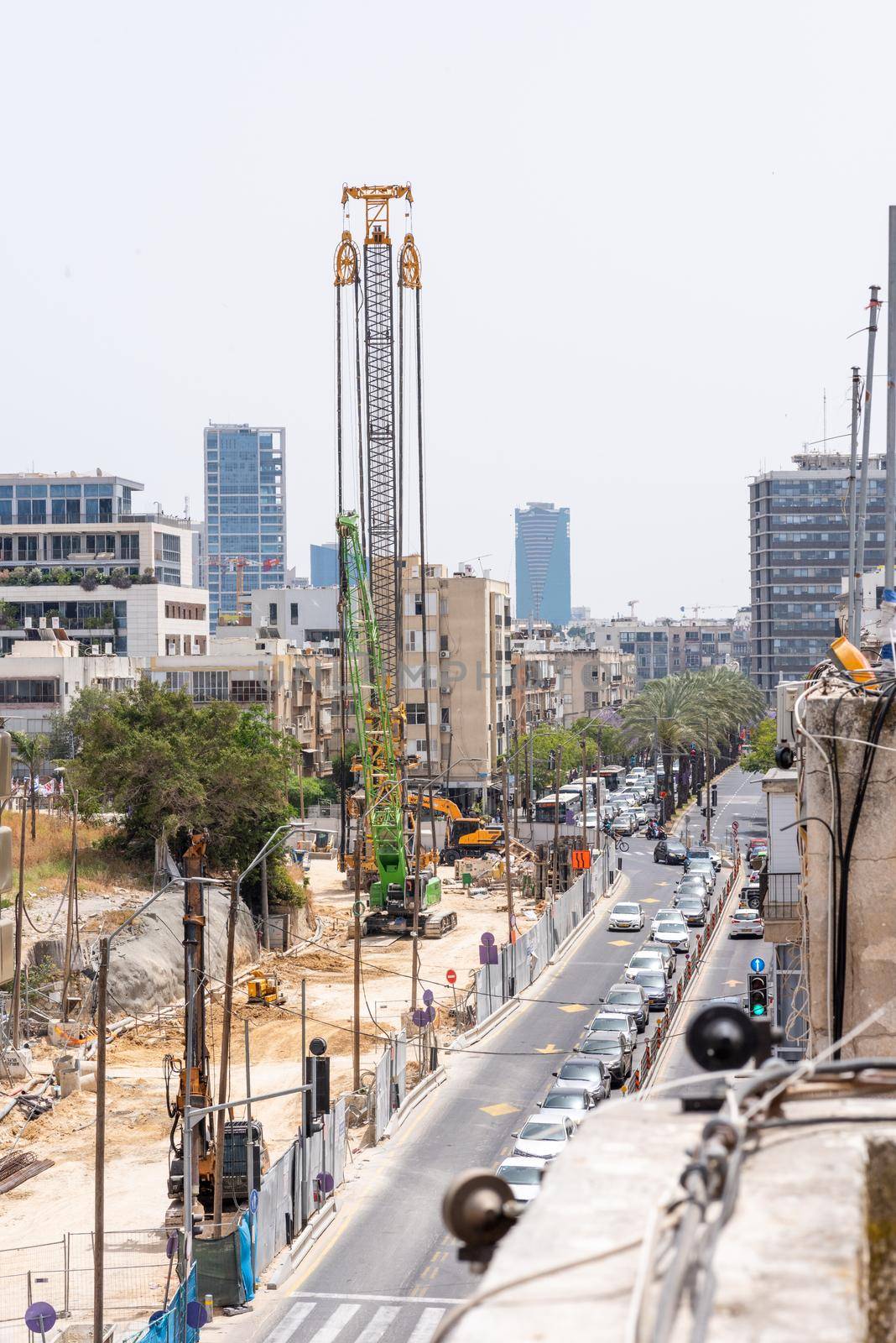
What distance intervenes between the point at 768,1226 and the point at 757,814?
344ft

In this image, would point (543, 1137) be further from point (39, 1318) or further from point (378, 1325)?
point (39, 1318)

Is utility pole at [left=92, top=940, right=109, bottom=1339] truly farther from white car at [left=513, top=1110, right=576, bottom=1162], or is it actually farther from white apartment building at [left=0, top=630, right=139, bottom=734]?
white apartment building at [left=0, top=630, right=139, bottom=734]

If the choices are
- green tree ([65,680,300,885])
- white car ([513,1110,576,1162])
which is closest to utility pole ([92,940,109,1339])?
white car ([513,1110,576,1162])

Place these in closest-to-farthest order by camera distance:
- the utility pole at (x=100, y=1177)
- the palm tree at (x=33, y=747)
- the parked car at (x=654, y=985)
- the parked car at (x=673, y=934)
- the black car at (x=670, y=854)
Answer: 1. the utility pole at (x=100, y=1177)
2. the parked car at (x=654, y=985)
3. the parked car at (x=673, y=934)
4. the black car at (x=670, y=854)
5. the palm tree at (x=33, y=747)

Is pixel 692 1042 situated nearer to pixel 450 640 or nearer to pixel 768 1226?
pixel 768 1226

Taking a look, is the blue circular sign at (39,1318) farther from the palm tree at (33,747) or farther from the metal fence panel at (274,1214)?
the palm tree at (33,747)

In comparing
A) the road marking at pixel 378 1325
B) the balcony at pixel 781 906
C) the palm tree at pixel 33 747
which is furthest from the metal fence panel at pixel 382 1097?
the palm tree at pixel 33 747

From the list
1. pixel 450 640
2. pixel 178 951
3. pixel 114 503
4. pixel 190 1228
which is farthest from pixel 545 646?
pixel 190 1228

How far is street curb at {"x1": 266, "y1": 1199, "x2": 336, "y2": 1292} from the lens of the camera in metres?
26.3

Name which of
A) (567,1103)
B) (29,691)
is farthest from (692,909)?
(29,691)

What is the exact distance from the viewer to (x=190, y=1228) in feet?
79.4

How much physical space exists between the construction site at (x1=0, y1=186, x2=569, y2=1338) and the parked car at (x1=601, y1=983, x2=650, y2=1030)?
13.5 ft

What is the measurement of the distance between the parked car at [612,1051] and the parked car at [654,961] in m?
8.93

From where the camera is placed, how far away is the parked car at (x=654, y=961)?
5003 centimetres
